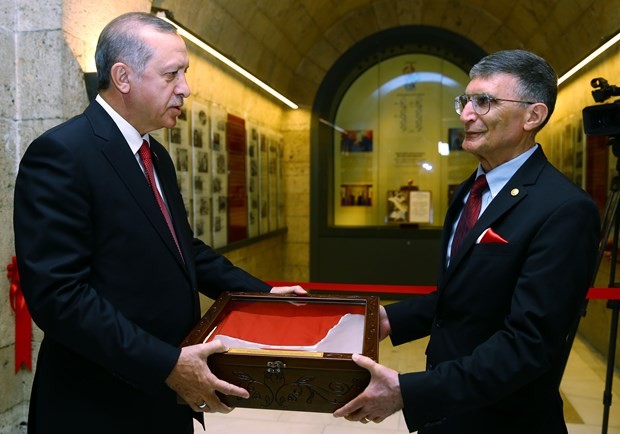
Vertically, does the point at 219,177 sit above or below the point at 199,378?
above

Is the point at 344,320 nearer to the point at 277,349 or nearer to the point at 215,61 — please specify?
the point at 277,349

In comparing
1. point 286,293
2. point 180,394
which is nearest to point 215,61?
point 286,293

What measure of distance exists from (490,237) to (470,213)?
0.28 m

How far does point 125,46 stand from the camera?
2.01m

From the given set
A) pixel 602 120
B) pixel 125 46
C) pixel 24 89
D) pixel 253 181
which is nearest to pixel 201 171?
pixel 253 181

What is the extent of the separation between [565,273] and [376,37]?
8.10m

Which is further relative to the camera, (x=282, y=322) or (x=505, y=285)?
(x=282, y=322)

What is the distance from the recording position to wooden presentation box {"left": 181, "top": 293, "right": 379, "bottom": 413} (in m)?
1.69

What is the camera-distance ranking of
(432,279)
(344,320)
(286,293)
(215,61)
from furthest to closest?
1. (432,279)
2. (215,61)
3. (286,293)
4. (344,320)

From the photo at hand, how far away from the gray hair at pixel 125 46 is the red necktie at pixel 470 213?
1.29 meters

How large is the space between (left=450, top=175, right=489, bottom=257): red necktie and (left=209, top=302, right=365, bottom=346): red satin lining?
45cm

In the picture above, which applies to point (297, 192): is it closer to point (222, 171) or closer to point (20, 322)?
point (222, 171)

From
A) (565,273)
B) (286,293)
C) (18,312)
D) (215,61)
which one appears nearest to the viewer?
(565,273)

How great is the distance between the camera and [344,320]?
215 centimetres
